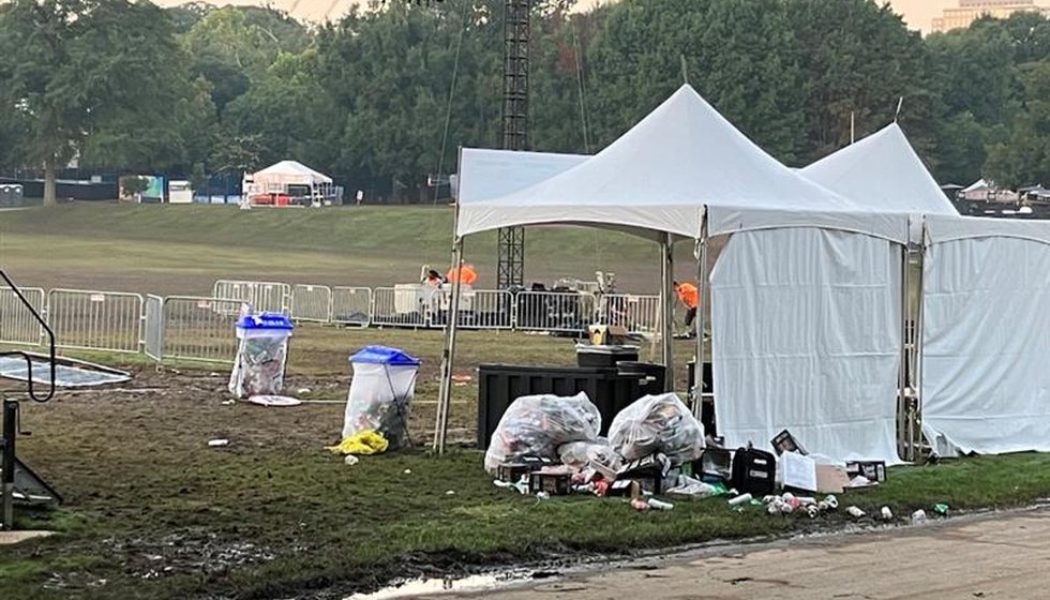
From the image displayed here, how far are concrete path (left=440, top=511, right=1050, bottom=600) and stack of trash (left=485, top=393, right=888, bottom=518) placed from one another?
3.99ft

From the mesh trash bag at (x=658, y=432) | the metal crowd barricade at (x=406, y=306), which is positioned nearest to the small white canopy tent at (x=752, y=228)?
the mesh trash bag at (x=658, y=432)

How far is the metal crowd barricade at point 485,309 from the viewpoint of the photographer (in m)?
36.2

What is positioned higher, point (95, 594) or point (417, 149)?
point (417, 149)

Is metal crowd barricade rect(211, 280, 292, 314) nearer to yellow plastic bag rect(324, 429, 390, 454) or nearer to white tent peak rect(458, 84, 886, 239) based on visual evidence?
yellow plastic bag rect(324, 429, 390, 454)

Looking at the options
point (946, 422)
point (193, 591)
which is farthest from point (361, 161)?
point (193, 591)

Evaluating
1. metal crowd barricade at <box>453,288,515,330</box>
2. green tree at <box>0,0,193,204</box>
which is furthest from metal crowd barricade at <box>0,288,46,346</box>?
green tree at <box>0,0,193,204</box>

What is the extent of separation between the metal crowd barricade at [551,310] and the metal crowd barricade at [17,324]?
11978 millimetres

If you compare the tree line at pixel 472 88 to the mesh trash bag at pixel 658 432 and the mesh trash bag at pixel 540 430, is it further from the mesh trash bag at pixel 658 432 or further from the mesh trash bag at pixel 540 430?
the mesh trash bag at pixel 658 432

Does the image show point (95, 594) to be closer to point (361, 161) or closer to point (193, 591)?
point (193, 591)

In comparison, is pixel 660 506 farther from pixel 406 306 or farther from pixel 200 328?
pixel 406 306

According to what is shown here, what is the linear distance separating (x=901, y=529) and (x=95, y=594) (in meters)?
6.16

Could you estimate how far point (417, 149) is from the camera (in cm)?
9231

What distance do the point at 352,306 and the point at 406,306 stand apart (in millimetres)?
1238

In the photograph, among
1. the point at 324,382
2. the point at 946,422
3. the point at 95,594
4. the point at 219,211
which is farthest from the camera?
the point at 219,211
